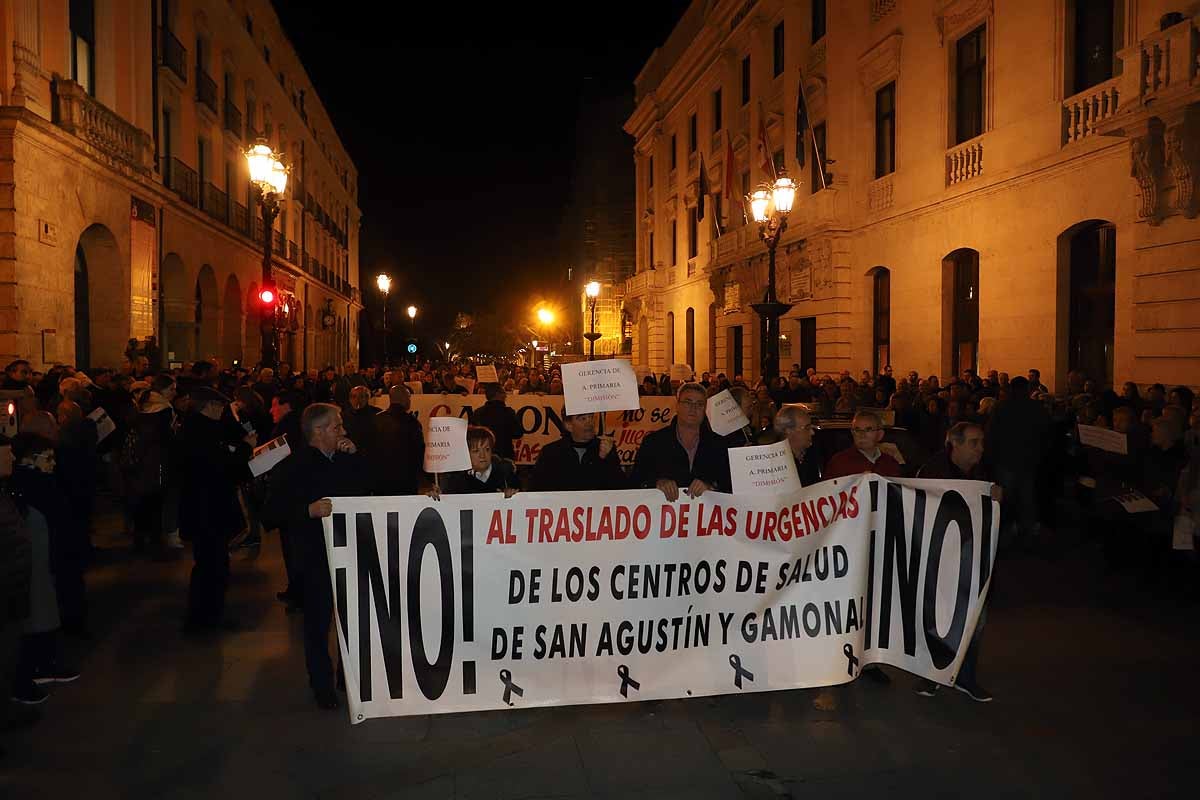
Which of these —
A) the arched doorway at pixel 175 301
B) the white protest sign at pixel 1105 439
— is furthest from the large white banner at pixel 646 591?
the arched doorway at pixel 175 301

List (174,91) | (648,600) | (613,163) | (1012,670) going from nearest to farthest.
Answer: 1. (648,600)
2. (1012,670)
3. (174,91)
4. (613,163)

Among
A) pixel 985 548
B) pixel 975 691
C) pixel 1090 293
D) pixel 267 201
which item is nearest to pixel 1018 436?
pixel 985 548

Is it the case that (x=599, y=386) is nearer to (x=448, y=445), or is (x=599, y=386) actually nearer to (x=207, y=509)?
(x=448, y=445)

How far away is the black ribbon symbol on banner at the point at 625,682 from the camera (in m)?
5.23

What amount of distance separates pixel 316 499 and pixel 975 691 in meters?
4.04

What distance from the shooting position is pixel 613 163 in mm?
Answer: 66375

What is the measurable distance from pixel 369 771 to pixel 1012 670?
4.08 meters

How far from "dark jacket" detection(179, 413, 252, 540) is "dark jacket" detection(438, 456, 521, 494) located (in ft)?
6.78

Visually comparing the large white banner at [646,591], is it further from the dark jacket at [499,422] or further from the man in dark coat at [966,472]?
the dark jacket at [499,422]

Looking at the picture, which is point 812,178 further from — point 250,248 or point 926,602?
point 926,602

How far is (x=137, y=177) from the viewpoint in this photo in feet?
69.1

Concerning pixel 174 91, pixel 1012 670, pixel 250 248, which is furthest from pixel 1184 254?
pixel 250 248

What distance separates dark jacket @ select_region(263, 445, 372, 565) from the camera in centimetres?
543

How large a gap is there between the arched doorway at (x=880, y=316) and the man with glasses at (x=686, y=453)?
17.2 meters
